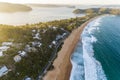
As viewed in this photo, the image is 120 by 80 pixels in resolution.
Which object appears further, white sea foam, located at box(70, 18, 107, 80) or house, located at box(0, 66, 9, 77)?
white sea foam, located at box(70, 18, 107, 80)

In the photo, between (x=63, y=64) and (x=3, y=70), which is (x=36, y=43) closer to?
(x=63, y=64)

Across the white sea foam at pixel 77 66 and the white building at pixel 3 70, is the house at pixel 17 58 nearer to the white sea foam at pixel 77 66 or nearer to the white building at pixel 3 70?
the white building at pixel 3 70

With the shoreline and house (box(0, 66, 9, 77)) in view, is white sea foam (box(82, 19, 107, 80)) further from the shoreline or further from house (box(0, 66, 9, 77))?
house (box(0, 66, 9, 77))

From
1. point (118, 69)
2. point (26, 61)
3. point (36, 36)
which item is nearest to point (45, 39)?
point (36, 36)

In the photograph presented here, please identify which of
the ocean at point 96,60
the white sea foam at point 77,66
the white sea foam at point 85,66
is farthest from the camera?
the ocean at point 96,60

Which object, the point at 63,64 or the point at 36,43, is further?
the point at 36,43

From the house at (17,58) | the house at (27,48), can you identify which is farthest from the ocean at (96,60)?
the house at (17,58)

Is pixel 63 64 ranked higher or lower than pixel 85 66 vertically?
higher

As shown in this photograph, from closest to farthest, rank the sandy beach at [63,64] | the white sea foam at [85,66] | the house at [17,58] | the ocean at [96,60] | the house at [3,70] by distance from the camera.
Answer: the house at [3,70] → the sandy beach at [63,64] → the white sea foam at [85,66] → the ocean at [96,60] → the house at [17,58]

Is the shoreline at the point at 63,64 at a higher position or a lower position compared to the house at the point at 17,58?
lower

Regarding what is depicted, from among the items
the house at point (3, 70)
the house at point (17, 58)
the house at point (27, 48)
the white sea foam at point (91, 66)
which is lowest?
the white sea foam at point (91, 66)

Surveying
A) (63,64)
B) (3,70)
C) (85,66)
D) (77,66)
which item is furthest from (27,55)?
(85,66)

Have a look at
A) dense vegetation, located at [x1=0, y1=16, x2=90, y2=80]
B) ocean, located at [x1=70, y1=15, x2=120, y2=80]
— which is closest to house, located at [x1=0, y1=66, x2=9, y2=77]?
dense vegetation, located at [x1=0, y1=16, x2=90, y2=80]
